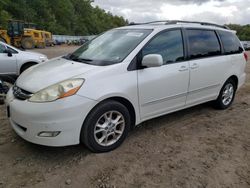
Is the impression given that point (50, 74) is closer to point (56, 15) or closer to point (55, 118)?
point (55, 118)

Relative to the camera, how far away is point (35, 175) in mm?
3074

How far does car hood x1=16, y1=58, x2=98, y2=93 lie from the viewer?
3.37 m

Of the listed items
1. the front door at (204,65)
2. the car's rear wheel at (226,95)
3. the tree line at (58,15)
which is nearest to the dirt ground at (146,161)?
the front door at (204,65)

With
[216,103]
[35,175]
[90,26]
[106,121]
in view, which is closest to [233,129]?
[216,103]

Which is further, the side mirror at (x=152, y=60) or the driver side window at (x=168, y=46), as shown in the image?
the driver side window at (x=168, y=46)

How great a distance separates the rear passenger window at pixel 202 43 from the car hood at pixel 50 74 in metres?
1.89

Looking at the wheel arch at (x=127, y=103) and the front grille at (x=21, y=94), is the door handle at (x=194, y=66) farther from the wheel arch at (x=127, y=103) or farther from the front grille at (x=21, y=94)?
the front grille at (x=21, y=94)

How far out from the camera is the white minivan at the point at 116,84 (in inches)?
126

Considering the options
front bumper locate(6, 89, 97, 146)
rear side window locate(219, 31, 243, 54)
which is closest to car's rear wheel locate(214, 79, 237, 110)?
rear side window locate(219, 31, 243, 54)

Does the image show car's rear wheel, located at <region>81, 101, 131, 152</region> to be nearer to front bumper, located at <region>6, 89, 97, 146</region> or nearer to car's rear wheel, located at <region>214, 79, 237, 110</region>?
front bumper, located at <region>6, 89, 97, 146</region>

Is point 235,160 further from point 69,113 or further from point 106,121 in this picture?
point 69,113

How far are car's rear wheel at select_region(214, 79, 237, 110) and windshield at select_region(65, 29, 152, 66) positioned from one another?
2.20 metres

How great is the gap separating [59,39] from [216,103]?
→ 42.8 meters

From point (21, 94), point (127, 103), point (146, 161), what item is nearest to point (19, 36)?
point (21, 94)
